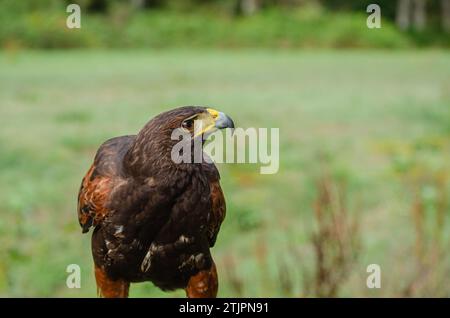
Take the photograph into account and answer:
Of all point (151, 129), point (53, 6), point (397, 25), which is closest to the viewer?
point (151, 129)

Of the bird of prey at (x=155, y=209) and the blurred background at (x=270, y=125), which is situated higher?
the bird of prey at (x=155, y=209)

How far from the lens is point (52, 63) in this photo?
27.0 m

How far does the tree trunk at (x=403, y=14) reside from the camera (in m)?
38.3

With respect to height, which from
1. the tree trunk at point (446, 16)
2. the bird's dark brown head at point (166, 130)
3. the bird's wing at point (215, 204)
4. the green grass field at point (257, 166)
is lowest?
the green grass field at point (257, 166)

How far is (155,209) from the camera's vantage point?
4.17 feet

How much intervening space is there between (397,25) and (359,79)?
56.6ft

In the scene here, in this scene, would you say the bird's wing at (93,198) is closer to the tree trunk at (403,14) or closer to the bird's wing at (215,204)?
the bird's wing at (215,204)

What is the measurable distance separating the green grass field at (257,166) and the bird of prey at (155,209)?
218 millimetres

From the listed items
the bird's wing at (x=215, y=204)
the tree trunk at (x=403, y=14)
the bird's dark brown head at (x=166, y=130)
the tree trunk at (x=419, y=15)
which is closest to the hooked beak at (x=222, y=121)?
the bird's dark brown head at (x=166, y=130)

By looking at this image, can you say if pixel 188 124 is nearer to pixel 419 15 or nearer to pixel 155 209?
pixel 155 209

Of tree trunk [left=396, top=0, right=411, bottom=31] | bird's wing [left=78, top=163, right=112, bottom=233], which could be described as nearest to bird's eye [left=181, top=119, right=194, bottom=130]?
bird's wing [left=78, top=163, right=112, bottom=233]
